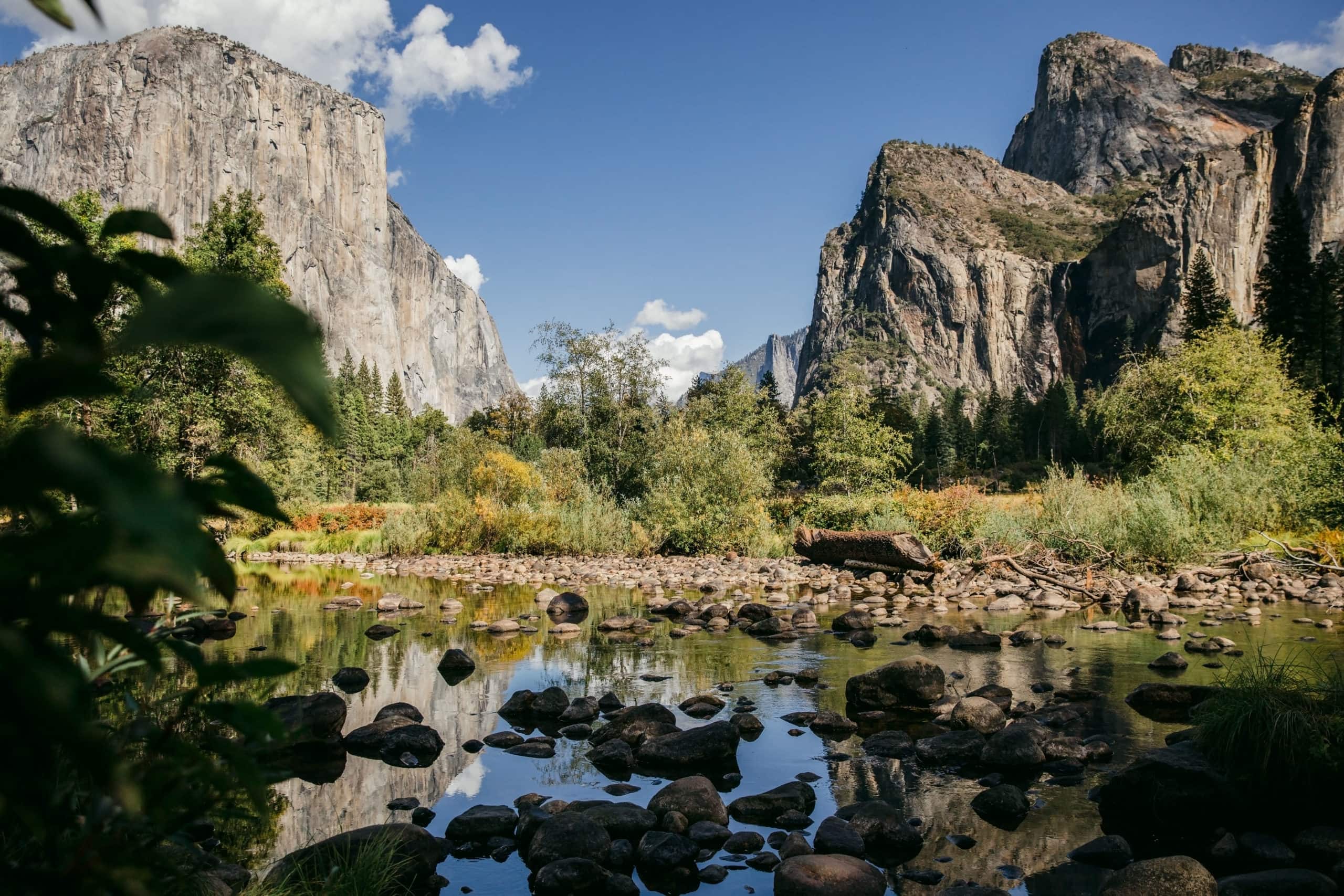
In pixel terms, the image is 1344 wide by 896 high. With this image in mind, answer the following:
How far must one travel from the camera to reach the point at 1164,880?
4.38 metres

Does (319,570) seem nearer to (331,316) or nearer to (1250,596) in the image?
(1250,596)

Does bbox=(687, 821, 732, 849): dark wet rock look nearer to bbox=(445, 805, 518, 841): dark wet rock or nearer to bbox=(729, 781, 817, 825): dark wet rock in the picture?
bbox=(729, 781, 817, 825): dark wet rock

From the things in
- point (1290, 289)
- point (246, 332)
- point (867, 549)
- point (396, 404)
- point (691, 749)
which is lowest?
point (691, 749)

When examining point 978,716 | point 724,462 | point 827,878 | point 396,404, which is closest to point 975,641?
point 978,716

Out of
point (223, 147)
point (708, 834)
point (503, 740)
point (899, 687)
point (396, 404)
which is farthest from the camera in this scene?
point (223, 147)

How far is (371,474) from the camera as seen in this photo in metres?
62.6

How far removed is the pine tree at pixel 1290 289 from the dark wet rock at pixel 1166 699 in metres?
45.5

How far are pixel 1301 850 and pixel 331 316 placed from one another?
162250 mm

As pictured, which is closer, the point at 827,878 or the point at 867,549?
the point at 827,878

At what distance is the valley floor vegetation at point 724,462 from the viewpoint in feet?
65.0

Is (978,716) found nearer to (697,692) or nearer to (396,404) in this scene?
(697,692)

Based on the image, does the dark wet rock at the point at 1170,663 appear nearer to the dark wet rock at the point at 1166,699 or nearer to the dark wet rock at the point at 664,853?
the dark wet rock at the point at 1166,699

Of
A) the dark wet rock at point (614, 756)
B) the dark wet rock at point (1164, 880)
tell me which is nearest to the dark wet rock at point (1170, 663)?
the dark wet rock at point (1164, 880)

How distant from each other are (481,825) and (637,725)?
2.28 metres
